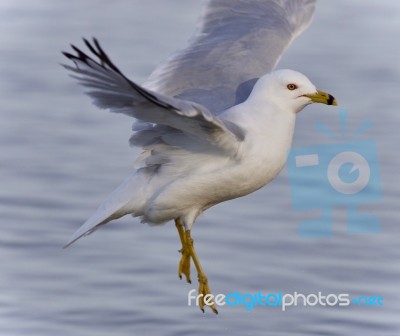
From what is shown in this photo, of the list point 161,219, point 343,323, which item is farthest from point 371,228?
point 161,219

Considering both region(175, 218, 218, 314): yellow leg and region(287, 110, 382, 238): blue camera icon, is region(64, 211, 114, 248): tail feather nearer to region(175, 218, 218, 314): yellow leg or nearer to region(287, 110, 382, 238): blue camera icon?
region(175, 218, 218, 314): yellow leg

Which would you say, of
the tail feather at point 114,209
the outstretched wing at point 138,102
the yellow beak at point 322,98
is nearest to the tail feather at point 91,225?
the tail feather at point 114,209

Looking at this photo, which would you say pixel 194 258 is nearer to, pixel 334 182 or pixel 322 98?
pixel 322 98

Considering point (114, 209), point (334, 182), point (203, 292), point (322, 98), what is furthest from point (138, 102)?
point (334, 182)

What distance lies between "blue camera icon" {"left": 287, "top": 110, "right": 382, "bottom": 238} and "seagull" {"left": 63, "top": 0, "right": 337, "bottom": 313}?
1.97 metres

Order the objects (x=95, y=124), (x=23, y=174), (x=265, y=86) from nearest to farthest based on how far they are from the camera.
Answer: (x=265, y=86) → (x=23, y=174) → (x=95, y=124)

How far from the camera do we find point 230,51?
867cm

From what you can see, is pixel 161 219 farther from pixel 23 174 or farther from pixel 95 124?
pixel 95 124

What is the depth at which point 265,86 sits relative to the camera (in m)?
7.64

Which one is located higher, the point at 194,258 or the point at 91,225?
the point at 91,225

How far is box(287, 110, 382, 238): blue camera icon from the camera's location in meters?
10.2

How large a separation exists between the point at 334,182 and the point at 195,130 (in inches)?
134

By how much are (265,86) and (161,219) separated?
957 millimetres

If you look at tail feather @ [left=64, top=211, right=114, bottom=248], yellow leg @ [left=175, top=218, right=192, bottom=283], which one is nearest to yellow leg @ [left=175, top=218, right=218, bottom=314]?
yellow leg @ [left=175, top=218, right=192, bottom=283]
